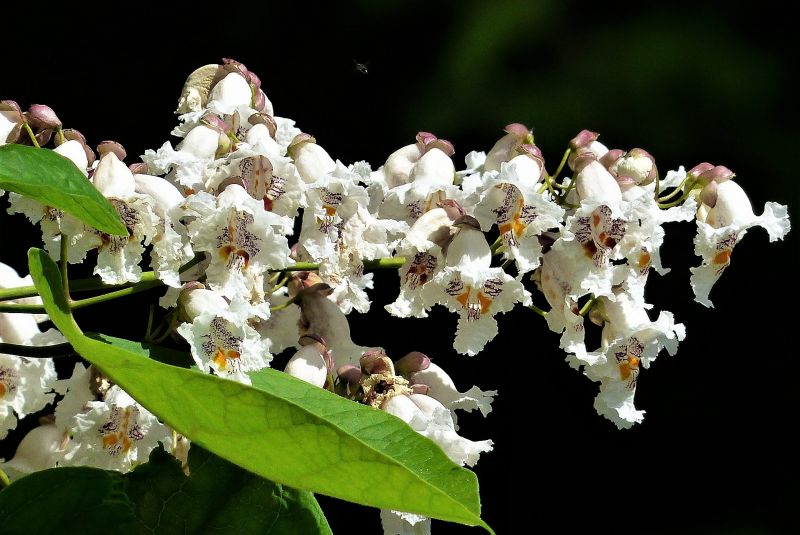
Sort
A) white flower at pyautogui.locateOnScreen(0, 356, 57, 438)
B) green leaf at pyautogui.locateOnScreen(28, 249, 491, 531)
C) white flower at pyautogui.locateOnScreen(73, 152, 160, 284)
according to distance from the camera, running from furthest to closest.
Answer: white flower at pyautogui.locateOnScreen(0, 356, 57, 438) → white flower at pyautogui.locateOnScreen(73, 152, 160, 284) → green leaf at pyautogui.locateOnScreen(28, 249, 491, 531)

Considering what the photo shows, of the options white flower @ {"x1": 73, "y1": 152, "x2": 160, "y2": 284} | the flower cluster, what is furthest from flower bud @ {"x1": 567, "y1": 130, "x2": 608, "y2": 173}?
white flower @ {"x1": 73, "y1": 152, "x2": 160, "y2": 284}

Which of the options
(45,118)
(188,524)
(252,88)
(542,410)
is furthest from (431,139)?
(542,410)

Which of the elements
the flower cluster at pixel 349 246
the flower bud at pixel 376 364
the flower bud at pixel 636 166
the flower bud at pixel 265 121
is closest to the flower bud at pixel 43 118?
the flower cluster at pixel 349 246

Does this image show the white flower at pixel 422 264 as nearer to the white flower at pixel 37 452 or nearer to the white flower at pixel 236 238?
the white flower at pixel 236 238

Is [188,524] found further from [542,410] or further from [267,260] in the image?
[542,410]

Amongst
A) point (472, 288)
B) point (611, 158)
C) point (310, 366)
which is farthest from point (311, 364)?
point (611, 158)

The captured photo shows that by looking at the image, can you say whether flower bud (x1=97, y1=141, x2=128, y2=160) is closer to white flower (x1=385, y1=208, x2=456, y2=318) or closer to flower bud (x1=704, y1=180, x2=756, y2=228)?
white flower (x1=385, y1=208, x2=456, y2=318)
